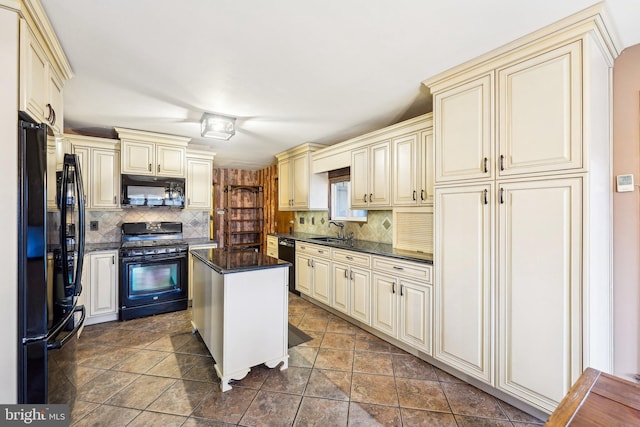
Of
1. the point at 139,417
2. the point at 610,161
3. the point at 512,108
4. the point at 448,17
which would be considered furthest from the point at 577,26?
the point at 139,417

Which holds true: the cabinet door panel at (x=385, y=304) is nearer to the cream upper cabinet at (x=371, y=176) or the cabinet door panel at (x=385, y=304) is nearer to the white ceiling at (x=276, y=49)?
the cream upper cabinet at (x=371, y=176)

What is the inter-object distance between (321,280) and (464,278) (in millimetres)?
1928


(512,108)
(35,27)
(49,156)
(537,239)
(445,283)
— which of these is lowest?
(445,283)

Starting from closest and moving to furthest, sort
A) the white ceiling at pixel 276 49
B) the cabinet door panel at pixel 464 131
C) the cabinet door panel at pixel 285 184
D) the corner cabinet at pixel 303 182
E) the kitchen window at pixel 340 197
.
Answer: the white ceiling at pixel 276 49 < the cabinet door panel at pixel 464 131 < the kitchen window at pixel 340 197 < the corner cabinet at pixel 303 182 < the cabinet door panel at pixel 285 184

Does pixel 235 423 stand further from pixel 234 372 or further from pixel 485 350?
pixel 485 350

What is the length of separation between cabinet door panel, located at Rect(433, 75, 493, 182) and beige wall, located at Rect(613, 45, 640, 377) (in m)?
0.82

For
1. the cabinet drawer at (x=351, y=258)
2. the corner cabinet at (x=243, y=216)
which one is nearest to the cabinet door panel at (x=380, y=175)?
the cabinet drawer at (x=351, y=258)

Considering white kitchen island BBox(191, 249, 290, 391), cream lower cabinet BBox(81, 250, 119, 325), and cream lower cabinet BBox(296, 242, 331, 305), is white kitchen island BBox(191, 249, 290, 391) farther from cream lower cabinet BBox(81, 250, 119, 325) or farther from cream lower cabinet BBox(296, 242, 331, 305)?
cream lower cabinet BBox(81, 250, 119, 325)

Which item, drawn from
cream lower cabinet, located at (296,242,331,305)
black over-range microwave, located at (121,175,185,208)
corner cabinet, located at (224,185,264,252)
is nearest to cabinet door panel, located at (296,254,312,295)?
cream lower cabinet, located at (296,242,331,305)

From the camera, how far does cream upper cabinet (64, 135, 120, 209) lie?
3396mm

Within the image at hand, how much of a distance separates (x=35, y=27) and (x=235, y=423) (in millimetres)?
2568

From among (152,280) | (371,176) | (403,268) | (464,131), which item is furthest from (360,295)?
(152,280)

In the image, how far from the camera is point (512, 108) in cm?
180

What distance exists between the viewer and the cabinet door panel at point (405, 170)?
2.79 meters
